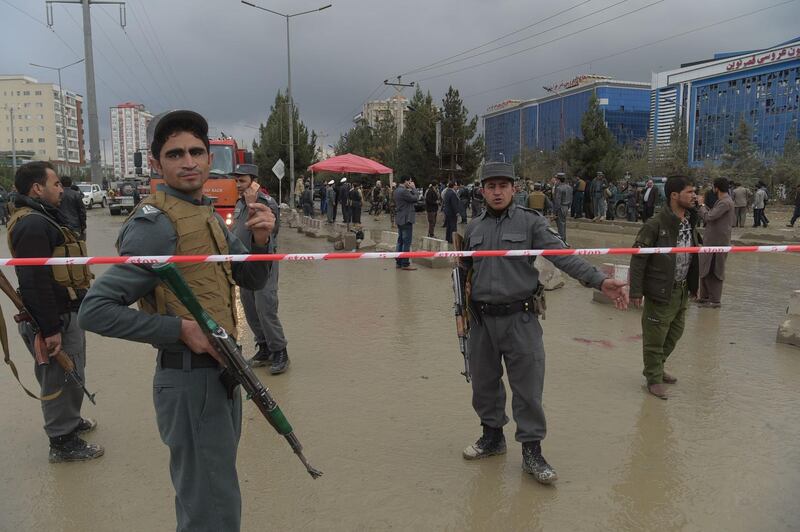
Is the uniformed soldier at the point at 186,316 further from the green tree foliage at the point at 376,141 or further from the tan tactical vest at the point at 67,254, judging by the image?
the green tree foliage at the point at 376,141

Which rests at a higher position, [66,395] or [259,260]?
[259,260]

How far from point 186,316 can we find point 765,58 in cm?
7459

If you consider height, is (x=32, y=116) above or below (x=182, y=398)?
above

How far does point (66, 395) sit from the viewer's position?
3.63m

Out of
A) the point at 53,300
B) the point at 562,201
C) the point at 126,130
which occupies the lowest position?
the point at 53,300

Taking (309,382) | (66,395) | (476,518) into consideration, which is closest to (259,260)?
(476,518)

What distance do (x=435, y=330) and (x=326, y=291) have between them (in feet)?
9.46

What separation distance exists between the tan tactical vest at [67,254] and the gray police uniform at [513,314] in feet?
8.23

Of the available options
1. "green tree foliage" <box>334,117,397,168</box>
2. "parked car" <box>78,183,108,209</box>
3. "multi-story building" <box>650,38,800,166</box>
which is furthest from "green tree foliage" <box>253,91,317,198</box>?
"multi-story building" <box>650,38,800,166</box>

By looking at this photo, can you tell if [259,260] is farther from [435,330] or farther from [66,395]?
[435,330]

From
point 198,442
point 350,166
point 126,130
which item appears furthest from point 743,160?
point 126,130

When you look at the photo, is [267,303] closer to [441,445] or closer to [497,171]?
[441,445]

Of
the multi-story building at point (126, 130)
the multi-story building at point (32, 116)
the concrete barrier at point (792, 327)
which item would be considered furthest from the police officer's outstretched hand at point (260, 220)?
the multi-story building at point (126, 130)

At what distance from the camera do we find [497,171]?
345 cm
